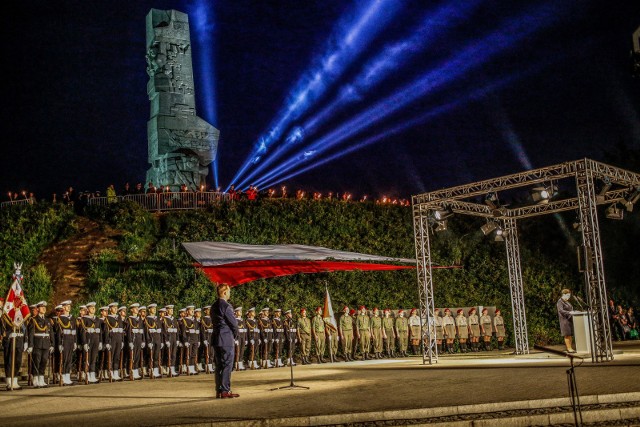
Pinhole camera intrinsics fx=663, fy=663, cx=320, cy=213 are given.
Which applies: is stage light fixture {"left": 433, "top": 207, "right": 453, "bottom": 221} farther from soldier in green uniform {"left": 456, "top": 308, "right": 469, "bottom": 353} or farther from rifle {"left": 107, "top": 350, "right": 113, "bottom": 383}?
rifle {"left": 107, "top": 350, "right": 113, "bottom": 383}

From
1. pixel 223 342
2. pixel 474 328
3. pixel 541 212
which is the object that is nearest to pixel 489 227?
pixel 541 212

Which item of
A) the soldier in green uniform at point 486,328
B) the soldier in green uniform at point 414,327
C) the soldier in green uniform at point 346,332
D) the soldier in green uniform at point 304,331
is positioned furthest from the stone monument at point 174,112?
the soldier in green uniform at point 486,328

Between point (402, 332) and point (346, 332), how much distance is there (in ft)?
7.19

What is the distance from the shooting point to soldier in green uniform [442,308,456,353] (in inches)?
880

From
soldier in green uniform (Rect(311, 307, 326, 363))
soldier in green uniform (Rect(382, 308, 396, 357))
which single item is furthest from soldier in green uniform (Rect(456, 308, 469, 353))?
soldier in green uniform (Rect(311, 307, 326, 363))

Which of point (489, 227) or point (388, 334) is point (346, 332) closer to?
point (388, 334)

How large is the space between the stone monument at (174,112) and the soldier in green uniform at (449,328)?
43.6 feet

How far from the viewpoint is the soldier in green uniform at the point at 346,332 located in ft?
67.7

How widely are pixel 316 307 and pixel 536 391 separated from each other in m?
13.4

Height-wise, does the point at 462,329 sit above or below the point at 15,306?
below

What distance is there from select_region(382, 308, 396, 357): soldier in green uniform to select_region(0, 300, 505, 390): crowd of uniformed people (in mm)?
33

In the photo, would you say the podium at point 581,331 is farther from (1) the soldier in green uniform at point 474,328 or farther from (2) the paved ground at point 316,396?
(1) the soldier in green uniform at point 474,328

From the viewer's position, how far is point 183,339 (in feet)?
55.8

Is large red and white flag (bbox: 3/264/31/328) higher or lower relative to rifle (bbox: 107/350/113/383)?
higher
